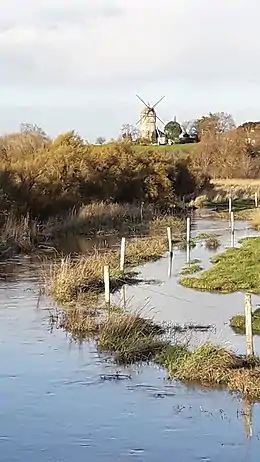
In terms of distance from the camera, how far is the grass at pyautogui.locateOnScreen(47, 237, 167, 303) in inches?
880

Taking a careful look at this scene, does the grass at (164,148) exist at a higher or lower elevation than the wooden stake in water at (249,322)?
higher

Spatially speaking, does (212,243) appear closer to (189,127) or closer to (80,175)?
(80,175)

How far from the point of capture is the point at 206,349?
14602 millimetres

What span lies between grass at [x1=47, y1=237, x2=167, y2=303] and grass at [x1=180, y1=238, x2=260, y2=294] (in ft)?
7.34

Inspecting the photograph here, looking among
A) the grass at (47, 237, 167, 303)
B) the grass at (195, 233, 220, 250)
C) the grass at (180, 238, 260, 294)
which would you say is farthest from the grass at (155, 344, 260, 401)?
the grass at (195, 233, 220, 250)

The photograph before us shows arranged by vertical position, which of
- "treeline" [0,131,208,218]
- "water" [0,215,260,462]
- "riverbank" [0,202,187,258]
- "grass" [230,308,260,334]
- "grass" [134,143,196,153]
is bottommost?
"water" [0,215,260,462]

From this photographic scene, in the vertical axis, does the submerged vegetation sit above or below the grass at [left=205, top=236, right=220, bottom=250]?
below

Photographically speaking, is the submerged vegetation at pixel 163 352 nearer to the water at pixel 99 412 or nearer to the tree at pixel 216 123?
the water at pixel 99 412

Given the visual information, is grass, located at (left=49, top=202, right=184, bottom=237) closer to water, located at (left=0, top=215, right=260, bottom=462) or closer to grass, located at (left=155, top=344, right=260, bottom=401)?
water, located at (left=0, top=215, right=260, bottom=462)

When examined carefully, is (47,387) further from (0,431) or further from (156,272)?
(156,272)

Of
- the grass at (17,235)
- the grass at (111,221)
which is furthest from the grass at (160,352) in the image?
the grass at (111,221)

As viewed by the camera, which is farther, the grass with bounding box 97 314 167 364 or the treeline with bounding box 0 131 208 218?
the treeline with bounding box 0 131 208 218

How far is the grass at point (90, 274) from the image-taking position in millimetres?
22359

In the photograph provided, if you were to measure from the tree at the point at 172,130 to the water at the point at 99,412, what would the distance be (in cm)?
10234
